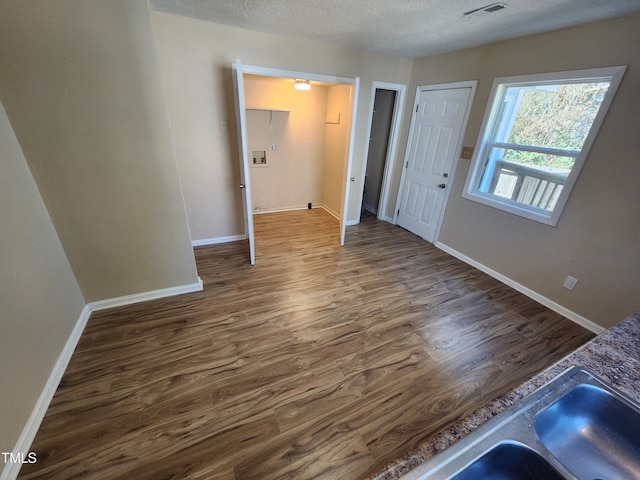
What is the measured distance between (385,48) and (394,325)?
3.27 m

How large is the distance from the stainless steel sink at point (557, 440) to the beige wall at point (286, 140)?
166 inches

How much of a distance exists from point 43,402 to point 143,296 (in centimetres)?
98

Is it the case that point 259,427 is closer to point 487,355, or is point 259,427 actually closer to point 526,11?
point 487,355

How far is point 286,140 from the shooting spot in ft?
14.0

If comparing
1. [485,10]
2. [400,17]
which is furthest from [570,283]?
[400,17]

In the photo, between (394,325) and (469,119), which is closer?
(394,325)

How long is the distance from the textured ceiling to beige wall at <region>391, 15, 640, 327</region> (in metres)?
0.15

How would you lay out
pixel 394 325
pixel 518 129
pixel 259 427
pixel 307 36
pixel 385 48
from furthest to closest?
pixel 385 48, pixel 307 36, pixel 518 129, pixel 394 325, pixel 259 427

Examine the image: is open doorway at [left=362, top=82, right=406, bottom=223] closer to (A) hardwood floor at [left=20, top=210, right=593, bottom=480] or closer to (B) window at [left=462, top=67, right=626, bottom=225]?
(B) window at [left=462, top=67, right=626, bottom=225]

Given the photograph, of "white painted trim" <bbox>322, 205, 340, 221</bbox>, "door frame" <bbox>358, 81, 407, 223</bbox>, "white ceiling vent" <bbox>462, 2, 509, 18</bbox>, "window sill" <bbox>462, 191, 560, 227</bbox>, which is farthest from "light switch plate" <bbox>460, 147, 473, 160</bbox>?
"white painted trim" <bbox>322, 205, 340, 221</bbox>

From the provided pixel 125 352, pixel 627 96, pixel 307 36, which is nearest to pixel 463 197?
pixel 627 96

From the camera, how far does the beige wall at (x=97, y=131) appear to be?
1.50 m

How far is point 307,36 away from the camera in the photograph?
2832mm

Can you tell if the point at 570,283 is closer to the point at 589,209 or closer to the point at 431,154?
the point at 589,209
